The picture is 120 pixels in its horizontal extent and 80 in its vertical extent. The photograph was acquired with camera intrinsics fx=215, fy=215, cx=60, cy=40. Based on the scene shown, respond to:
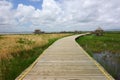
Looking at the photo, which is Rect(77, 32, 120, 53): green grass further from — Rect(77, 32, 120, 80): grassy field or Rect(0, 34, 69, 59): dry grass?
Rect(0, 34, 69, 59): dry grass

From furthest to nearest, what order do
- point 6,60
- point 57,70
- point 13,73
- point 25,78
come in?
1. point 6,60
2. point 13,73
3. point 57,70
4. point 25,78

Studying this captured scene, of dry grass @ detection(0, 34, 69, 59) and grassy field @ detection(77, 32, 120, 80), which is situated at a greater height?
dry grass @ detection(0, 34, 69, 59)

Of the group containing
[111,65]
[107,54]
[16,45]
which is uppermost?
[16,45]

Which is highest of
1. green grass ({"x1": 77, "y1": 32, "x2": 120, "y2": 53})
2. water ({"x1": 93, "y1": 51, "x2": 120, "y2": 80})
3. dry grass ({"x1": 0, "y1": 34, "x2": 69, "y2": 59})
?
dry grass ({"x1": 0, "y1": 34, "x2": 69, "y2": 59})

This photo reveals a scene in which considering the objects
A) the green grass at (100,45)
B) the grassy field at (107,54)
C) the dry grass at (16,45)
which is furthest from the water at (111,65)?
the dry grass at (16,45)

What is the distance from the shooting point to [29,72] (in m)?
7.92

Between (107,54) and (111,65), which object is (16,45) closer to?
(107,54)

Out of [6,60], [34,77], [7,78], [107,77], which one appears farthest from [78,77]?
[6,60]

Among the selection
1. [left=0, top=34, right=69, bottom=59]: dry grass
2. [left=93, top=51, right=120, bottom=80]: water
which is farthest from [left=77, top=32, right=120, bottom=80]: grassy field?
[left=0, top=34, right=69, bottom=59]: dry grass

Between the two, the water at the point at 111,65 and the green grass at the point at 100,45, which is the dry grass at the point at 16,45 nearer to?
the green grass at the point at 100,45

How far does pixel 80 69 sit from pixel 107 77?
1588mm

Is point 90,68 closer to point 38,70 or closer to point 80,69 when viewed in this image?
point 80,69

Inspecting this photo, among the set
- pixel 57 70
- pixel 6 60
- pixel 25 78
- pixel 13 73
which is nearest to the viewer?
pixel 25 78

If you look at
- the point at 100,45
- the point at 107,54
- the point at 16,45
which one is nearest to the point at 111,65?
the point at 107,54
